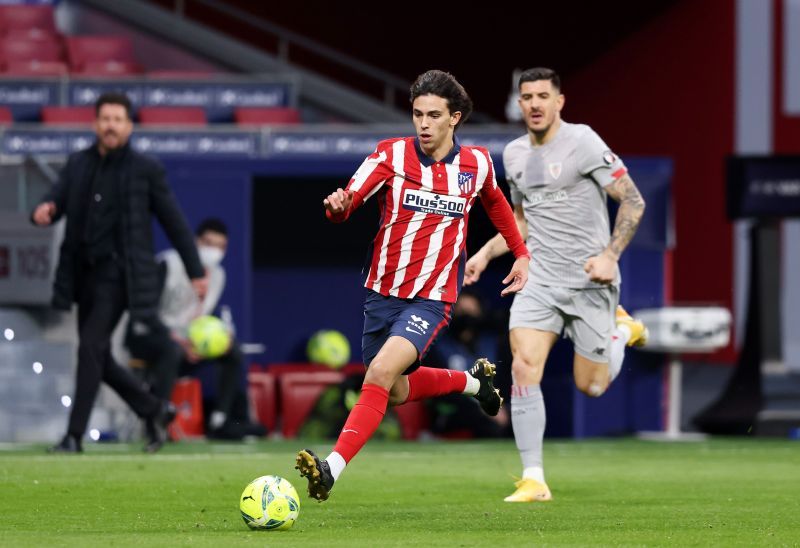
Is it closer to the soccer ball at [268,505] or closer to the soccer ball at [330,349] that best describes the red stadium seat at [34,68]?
the soccer ball at [330,349]

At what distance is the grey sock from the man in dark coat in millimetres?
3333

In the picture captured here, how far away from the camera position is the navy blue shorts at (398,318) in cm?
708

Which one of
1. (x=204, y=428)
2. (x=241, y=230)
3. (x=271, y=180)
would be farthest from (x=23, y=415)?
(x=271, y=180)

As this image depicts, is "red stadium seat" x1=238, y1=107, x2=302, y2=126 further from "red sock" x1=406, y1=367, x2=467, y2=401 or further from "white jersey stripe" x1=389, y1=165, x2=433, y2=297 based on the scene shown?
"white jersey stripe" x1=389, y1=165, x2=433, y2=297

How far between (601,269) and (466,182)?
1153 millimetres

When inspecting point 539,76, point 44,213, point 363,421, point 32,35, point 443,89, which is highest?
point 32,35

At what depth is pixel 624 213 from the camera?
8398mm

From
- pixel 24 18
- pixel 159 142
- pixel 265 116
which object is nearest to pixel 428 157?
pixel 159 142

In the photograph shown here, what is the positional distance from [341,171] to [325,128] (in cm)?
214

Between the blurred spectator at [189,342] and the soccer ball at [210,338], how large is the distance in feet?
0.22

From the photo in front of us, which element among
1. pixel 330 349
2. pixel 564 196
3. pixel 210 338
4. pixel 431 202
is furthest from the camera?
pixel 330 349

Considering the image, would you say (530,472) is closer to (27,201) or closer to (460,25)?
(27,201)

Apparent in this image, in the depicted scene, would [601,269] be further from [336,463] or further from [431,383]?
[336,463]

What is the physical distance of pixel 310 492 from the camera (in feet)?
21.0
